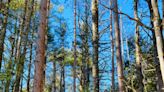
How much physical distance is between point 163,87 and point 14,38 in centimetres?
1292

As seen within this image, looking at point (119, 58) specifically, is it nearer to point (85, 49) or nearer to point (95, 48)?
point (95, 48)

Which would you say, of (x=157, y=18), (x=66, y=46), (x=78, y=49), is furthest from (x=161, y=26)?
(x=66, y=46)

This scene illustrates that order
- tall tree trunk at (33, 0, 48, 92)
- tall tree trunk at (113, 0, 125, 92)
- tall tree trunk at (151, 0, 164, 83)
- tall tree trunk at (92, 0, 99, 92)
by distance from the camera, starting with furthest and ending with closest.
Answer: tall tree trunk at (92, 0, 99, 92) → tall tree trunk at (113, 0, 125, 92) → tall tree trunk at (33, 0, 48, 92) → tall tree trunk at (151, 0, 164, 83)

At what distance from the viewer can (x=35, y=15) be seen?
17.1m

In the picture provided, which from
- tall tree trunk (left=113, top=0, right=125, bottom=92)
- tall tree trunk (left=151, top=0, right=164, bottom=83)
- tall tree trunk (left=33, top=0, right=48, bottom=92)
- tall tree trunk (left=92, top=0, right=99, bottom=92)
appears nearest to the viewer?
tall tree trunk (left=151, top=0, right=164, bottom=83)

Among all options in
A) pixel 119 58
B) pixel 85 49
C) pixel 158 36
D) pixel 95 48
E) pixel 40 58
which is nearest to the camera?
pixel 158 36

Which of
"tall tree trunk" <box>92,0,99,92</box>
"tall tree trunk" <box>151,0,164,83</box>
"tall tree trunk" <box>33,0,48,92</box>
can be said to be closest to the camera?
"tall tree trunk" <box>151,0,164,83</box>

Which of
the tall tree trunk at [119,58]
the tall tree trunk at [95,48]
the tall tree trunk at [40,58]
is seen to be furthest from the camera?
the tall tree trunk at [95,48]

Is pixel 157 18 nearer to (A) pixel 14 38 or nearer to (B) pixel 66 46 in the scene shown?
(A) pixel 14 38

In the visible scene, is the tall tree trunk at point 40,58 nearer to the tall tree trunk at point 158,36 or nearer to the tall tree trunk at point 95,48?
the tall tree trunk at point 158,36

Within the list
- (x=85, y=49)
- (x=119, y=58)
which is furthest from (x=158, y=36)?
(x=85, y=49)

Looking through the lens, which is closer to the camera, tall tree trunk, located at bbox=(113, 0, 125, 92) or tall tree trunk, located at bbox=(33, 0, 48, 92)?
tall tree trunk, located at bbox=(33, 0, 48, 92)

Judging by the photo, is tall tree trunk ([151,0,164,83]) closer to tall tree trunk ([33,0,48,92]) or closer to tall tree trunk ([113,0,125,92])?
tall tree trunk ([33,0,48,92])

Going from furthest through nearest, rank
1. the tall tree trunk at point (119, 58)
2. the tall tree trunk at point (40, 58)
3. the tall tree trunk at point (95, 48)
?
the tall tree trunk at point (95, 48)
the tall tree trunk at point (119, 58)
the tall tree trunk at point (40, 58)
